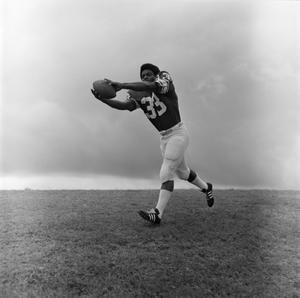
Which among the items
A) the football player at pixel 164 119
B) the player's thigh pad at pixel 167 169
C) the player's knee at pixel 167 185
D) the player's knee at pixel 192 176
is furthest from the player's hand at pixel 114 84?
the player's knee at pixel 192 176

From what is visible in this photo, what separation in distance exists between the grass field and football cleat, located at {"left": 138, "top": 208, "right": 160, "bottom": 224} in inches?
4.4

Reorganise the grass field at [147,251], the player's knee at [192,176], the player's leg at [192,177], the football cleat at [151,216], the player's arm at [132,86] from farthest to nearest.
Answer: the player's knee at [192,176]
the player's leg at [192,177]
the football cleat at [151,216]
the player's arm at [132,86]
the grass field at [147,251]

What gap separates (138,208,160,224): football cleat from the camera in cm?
624

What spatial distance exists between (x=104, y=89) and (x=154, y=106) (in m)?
1.03

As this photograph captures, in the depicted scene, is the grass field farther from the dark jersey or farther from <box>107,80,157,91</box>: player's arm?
<box>107,80,157,91</box>: player's arm

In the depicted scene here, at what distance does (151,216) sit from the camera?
6297 mm

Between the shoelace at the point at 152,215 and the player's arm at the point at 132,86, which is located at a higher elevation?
the player's arm at the point at 132,86

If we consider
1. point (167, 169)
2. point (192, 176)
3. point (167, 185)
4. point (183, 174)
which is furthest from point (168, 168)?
point (192, 176)

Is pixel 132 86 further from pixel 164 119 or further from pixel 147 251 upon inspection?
pixel 147 251

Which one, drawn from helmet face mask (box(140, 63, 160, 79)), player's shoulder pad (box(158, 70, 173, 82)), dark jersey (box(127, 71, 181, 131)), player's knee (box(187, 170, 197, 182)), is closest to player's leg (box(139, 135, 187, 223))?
dark jersey (box(127, 71, 181, 131))

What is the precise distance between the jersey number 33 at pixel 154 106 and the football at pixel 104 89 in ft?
2.76

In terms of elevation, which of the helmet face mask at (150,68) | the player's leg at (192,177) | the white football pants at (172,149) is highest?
the helmet face mask at (150,68)

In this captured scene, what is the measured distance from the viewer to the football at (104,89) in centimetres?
577

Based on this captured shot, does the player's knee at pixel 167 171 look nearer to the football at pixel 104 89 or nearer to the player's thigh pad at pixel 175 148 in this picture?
the player's thigh pad at pixel 175 148
